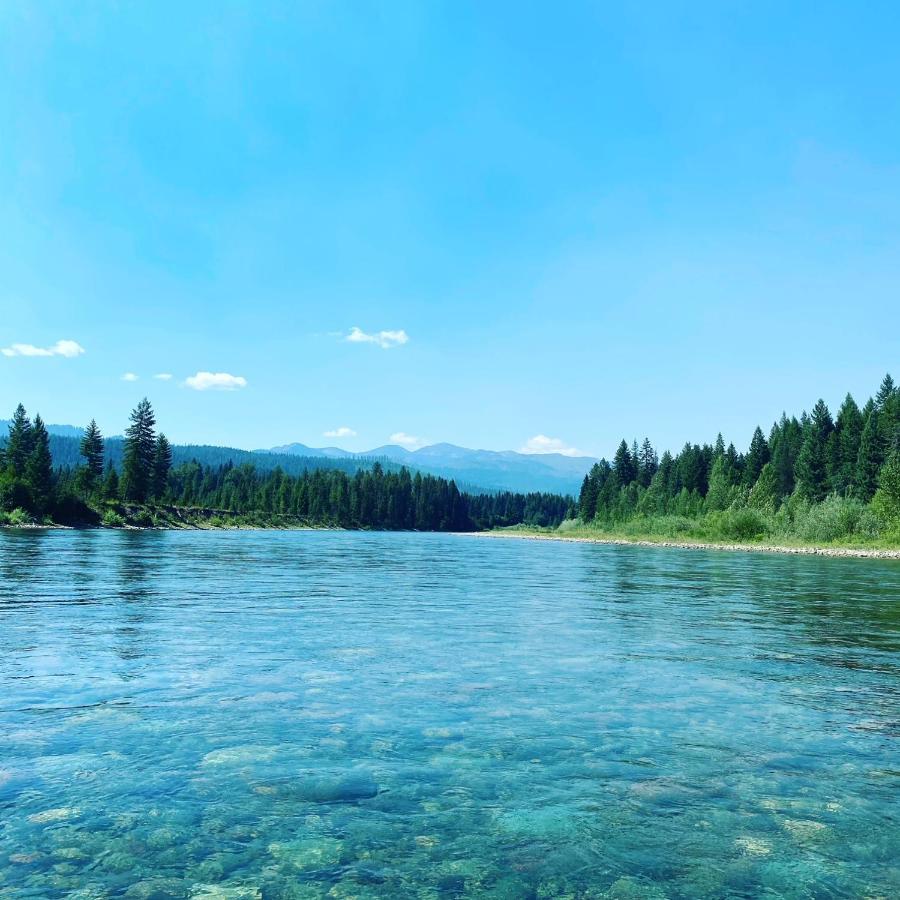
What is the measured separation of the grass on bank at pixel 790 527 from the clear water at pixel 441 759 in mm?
76894

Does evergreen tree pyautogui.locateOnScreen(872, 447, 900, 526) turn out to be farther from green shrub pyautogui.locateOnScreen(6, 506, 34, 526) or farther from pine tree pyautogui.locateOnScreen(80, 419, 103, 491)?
pine tree pyautogui.locateOnScreen(80, 419, 103, 491)

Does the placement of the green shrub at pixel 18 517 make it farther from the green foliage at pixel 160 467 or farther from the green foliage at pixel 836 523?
the green foliage at pixel 836 523

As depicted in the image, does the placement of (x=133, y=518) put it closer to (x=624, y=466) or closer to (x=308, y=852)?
(x=624, y=466)

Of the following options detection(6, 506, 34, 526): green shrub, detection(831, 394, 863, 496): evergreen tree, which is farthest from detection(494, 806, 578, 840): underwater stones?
detection(831, 394, 863, 496): evergreen tree

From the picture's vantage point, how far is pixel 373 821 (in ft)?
26.1

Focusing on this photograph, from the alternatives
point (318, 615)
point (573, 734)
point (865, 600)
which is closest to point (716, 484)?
point (865, 600)

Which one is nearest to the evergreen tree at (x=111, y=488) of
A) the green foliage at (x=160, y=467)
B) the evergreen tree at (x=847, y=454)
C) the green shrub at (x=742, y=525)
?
the green foliage at (x=160, y=467)

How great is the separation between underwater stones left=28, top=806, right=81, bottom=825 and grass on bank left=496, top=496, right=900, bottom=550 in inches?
3551

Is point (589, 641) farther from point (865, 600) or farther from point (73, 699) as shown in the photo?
point (865, 600)

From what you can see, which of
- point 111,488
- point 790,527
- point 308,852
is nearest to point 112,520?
point 111,488

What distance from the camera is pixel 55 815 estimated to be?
7.92m

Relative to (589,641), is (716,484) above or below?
above

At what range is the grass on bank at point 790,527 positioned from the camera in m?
89.4

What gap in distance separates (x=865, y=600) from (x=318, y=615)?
24.1 m
